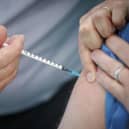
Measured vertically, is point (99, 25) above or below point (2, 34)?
above

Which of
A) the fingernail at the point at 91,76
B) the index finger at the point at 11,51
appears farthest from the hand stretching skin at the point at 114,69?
the index finger at the point at 11,51

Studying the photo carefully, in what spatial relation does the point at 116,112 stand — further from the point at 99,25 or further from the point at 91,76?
the point at 99,25

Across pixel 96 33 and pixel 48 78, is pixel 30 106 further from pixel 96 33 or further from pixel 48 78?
pixel 96 33

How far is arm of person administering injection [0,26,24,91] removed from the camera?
1.27 metres

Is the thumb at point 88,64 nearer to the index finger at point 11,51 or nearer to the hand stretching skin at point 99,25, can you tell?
the hand stretching skin at point 99,25

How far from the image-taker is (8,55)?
1.27 m

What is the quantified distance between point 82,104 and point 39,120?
0.75 metres

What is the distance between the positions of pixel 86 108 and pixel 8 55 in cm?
30

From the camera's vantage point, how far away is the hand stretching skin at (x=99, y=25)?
3.64 ft

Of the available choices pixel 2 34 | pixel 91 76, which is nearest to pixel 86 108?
pixel 91 76

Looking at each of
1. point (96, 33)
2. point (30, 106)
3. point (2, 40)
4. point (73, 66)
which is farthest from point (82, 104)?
point (30, 106)

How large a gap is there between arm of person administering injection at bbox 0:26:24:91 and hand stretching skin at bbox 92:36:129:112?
0.86 ft

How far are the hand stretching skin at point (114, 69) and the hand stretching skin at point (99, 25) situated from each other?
0.9 inches

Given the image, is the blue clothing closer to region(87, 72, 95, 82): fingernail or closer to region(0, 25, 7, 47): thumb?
region(87, 72, 95, 82): fingernail
